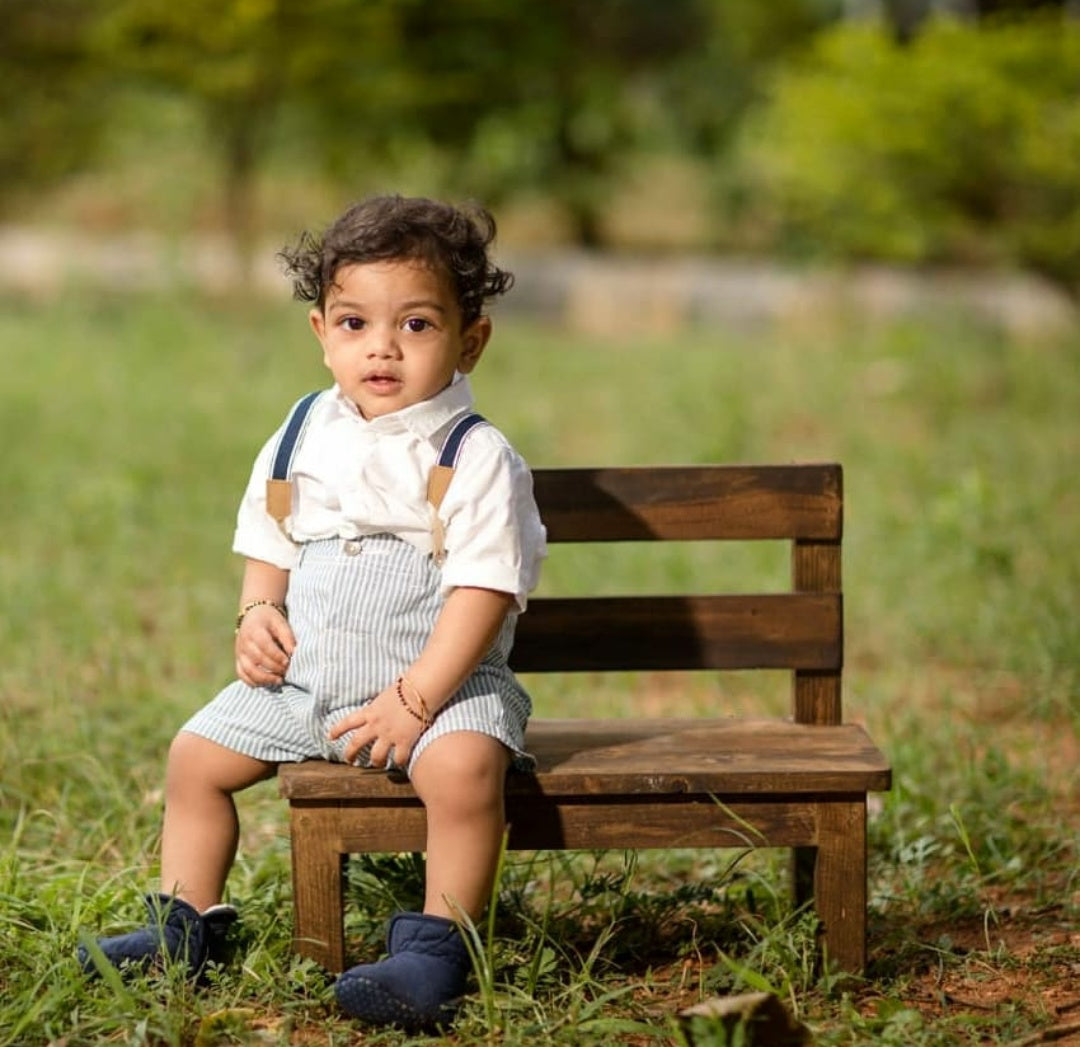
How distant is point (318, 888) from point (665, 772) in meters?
0.58

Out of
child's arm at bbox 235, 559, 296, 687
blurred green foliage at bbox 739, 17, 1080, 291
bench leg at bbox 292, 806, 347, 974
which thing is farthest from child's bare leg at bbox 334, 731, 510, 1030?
blurred green foliage at bbox 739, 17, 1080, 291

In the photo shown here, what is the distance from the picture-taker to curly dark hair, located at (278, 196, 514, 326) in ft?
9.45

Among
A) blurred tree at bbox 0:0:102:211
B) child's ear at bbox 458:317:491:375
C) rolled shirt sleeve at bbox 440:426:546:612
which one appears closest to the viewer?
rolled shirt sleeve at bbox 440:426:546:612

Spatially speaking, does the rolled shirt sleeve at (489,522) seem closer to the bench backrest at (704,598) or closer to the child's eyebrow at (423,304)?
the child's eyebrow at (423,304)

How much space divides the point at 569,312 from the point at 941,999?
12767 millimetres

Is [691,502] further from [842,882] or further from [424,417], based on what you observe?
[842,882]

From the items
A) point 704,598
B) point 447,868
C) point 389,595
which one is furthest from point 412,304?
point 447,868

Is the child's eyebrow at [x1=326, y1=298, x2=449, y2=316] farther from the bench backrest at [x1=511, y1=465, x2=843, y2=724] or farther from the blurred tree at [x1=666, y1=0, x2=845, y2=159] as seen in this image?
the blurred tree at [x1=666, y1=0, x2=845, y2=159]

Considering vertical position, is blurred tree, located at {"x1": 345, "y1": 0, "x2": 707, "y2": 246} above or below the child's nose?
above

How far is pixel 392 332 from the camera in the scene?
2.90m

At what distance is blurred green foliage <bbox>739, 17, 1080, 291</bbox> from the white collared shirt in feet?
24.2

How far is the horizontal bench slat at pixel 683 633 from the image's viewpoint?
10.6ft

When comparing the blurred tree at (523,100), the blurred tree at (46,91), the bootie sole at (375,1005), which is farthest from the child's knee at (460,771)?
the blurred tree at (523,100)

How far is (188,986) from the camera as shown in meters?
2.82
